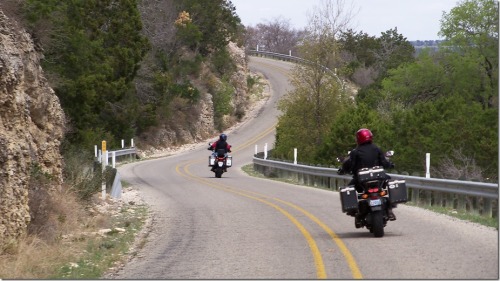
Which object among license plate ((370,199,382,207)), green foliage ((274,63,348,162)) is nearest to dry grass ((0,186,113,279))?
license plate ((370,199,382,207))

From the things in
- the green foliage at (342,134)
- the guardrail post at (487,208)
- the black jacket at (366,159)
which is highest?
the green foliage at (342,134)

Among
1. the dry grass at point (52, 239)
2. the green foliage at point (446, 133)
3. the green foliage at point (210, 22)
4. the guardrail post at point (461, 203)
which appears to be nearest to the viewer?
the dry grass at point (52, 239)

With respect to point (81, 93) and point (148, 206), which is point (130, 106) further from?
point (148, 206)

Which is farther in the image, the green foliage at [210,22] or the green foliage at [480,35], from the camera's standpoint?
the green foliage at [210,22]

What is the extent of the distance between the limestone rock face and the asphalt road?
2.20 metres

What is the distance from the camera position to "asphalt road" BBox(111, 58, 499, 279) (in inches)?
458

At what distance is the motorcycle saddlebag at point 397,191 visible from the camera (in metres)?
14.7

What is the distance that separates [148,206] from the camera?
24.1 m

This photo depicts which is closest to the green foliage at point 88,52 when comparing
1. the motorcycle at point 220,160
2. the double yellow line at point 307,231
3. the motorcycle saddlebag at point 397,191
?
the motorcycle at point 220,160

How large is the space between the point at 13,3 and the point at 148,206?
6307 millimetres

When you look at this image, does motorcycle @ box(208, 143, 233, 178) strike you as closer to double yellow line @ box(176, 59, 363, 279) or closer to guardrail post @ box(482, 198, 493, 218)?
double yellow line @ box(176, 59, 363, 279)

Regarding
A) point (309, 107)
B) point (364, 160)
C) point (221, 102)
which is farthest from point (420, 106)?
point (364, 160)

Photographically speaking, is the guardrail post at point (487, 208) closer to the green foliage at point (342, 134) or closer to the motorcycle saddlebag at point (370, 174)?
the motorcycle saddlebag at point (370, 174)

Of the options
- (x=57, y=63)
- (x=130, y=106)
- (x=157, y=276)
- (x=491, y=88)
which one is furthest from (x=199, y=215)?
(x=491, y=88)
